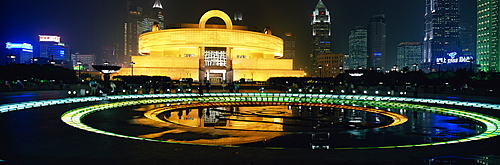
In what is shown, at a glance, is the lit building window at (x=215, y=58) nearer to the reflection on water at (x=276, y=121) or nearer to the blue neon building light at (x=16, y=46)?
the reflection on water at (x=276, y=121)

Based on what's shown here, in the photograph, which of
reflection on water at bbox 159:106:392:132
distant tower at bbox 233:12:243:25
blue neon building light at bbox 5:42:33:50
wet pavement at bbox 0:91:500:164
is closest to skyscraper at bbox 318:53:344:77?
distant tower at bbox 233:12:243:25

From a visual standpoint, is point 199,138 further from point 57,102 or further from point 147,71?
point 147,71

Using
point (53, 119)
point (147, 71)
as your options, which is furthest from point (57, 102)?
point (147, 71)

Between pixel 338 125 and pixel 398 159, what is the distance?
19.4 feet

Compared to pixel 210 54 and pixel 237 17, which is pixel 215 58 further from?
pixel 237 17

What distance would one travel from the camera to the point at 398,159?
20.3 feet

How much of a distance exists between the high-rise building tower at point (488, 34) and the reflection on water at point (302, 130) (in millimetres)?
132041

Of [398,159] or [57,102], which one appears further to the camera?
[57,102]

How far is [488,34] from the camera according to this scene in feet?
410

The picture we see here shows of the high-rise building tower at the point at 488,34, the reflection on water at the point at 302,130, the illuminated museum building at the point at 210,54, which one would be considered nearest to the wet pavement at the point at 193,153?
the reflection on water at the point at 302,130

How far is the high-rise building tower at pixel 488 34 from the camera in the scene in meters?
120

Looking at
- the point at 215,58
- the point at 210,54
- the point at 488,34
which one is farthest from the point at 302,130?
the point at 488,34

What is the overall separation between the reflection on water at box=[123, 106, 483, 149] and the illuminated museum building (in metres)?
55.0

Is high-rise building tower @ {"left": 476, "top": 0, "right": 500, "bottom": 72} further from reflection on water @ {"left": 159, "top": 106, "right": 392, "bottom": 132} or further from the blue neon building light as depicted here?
the blue neon building light
